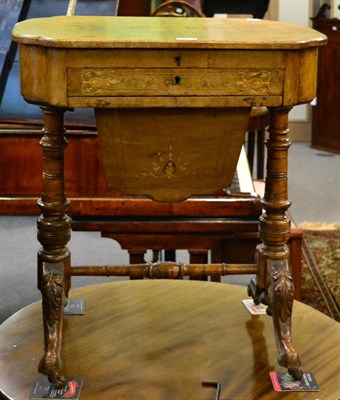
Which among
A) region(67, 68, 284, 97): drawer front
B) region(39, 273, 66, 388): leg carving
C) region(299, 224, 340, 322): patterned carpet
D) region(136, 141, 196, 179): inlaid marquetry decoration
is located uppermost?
region(67, 68, 284, 97): drawer front

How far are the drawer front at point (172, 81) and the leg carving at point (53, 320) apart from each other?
1.60ft

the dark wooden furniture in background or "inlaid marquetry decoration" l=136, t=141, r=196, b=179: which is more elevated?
"inlaid marquetry decoration" l=136, t=141, r=196, b=179

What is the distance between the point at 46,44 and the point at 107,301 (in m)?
0.97

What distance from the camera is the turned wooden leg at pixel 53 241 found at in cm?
225

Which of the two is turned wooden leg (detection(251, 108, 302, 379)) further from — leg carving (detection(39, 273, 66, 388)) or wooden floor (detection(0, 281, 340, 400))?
leg carving (detection(39, 273, 66, 388))

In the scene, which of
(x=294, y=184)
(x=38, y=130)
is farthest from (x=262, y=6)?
(x=38, y=130)

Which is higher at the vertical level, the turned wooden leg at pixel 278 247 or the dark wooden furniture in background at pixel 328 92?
the turned wooden leg at pixel 278 247

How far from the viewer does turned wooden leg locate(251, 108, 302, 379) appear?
230cm

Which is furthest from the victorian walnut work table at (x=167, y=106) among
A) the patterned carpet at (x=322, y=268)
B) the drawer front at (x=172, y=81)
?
the patterned carpet at (x=322, y=268)

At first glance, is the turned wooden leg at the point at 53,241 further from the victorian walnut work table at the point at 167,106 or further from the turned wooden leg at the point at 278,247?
the turned wooden leg at the point at 278,247

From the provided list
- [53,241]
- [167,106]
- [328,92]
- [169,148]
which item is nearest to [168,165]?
[169,148]

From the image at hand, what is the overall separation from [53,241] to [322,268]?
2457mm

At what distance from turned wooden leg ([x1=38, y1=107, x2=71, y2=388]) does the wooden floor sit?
0.10 meters

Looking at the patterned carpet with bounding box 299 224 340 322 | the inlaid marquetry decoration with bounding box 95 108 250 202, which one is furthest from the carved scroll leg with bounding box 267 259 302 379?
the patterned carpet with bounding box 299 224 340 322
